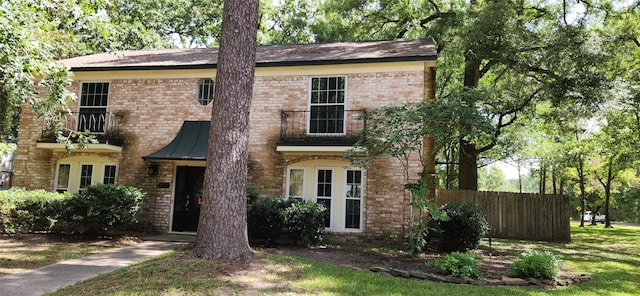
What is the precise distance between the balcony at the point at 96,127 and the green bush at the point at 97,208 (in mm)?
2360

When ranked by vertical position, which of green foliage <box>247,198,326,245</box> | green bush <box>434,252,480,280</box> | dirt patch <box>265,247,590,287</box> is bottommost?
dirt patch <box>265,247,590,287</box>

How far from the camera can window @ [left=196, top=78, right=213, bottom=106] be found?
13422 mm

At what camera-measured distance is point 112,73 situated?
13945 mm

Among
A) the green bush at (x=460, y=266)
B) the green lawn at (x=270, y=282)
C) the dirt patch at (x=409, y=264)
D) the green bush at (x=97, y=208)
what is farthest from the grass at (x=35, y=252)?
the green bush at (x=460, y=266)

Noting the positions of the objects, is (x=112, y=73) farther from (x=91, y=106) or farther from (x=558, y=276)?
(x=558, y=276)

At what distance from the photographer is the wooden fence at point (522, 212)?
619 inches

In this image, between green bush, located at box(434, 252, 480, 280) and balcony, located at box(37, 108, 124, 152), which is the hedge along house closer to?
balcony, located at box(37, 108, 124, 152)

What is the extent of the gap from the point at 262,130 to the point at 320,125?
6.01ft

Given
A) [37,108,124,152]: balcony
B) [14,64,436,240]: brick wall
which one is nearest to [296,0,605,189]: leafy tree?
[14,64,436,240]: brick wall

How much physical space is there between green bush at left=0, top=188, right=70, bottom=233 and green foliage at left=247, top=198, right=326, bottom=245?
545cm

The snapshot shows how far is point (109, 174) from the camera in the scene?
1368cm

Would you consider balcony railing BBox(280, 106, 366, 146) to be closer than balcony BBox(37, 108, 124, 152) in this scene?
Yes

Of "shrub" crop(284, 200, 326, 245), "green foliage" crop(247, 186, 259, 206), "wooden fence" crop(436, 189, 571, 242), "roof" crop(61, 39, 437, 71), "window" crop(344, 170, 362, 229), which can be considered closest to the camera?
"shrub" crop(284, 200, 326, 245)

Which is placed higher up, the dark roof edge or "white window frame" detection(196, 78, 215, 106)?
the dark roof edge
